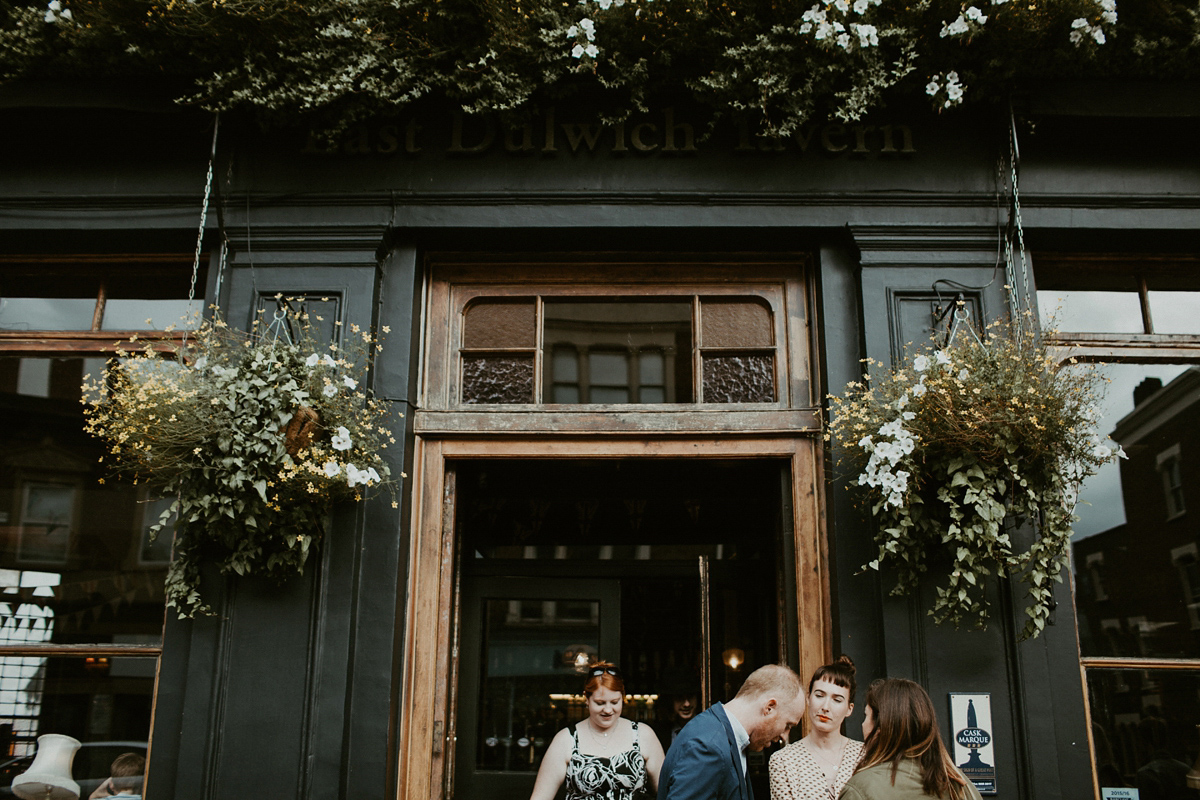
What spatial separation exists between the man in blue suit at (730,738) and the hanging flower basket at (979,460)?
2.36ft

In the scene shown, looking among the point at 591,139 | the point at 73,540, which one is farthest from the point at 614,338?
the point at 73,540

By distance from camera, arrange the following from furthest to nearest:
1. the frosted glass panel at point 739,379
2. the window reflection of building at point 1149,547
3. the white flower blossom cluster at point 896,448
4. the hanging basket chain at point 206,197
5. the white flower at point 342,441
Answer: the frosted glass panel at point 739,379, the hanging basket chain at point 206,197, the window reflection of building at point 1149,547, the white flower at point 342,441, the white flower blossom cluster at point 896,448

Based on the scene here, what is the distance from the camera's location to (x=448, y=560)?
14.6 feet

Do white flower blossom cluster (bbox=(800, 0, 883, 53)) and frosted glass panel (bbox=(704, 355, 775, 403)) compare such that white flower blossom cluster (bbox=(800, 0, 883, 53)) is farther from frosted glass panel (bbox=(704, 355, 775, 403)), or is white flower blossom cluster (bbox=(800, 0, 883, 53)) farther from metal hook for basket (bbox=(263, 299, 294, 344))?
metal hook for basket (bbox=(263, 299, 294, 344))

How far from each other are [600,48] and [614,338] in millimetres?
1384

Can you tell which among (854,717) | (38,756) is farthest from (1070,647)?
(38,756)

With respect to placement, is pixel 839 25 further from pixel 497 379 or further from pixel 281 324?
pixel 281 324

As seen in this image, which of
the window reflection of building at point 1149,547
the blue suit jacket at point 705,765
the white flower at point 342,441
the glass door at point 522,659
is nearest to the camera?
the blue suit jacket at point 705,765

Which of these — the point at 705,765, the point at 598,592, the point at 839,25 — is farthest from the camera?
the point at 598,592

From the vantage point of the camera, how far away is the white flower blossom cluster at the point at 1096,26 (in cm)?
403

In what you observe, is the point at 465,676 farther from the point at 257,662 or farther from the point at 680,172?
the point at 680,172

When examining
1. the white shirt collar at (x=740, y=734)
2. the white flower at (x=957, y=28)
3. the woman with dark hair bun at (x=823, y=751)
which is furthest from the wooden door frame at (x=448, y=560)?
the white flower at (x=957, y=28)

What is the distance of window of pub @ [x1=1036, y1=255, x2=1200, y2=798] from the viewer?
4.06 m

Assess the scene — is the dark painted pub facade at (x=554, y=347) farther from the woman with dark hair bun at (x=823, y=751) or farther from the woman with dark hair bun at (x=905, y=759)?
the woman with dark hair bun at (x=905, y=759)
